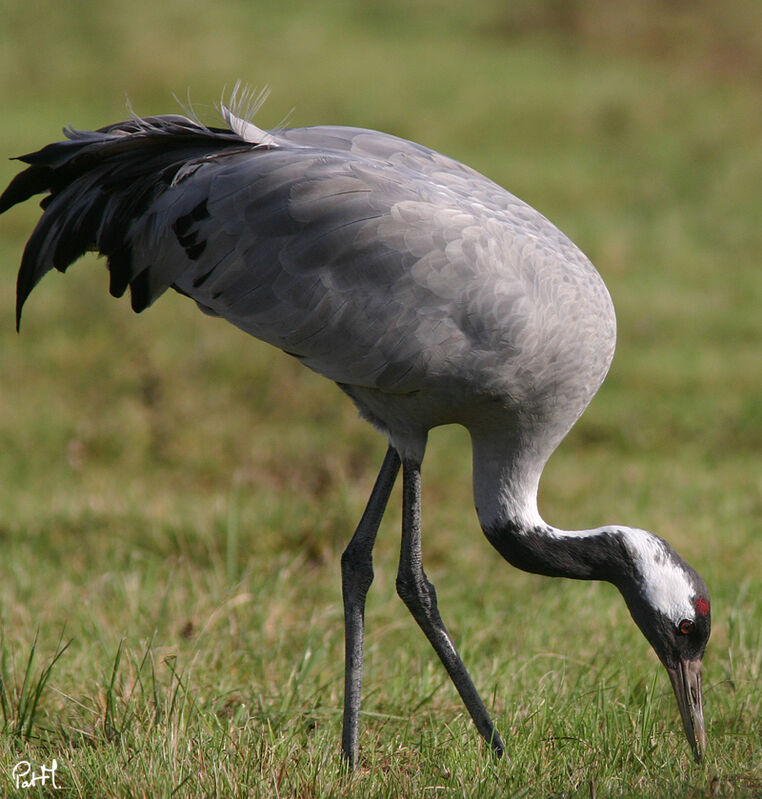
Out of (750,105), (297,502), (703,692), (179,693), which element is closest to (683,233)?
(750,105)

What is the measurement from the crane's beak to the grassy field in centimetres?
6

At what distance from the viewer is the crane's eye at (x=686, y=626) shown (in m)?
3.61

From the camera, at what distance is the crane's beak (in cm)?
355

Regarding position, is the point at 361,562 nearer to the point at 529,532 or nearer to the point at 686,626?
the point at 529,532

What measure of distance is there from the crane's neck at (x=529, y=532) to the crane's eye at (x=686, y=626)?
0.70 feet

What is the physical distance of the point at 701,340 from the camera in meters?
8.55

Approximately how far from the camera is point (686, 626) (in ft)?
11.9

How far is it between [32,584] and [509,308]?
8.03 feet

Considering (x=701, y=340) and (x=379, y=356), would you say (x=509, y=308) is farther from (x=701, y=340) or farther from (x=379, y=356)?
(x=701, y=340)
